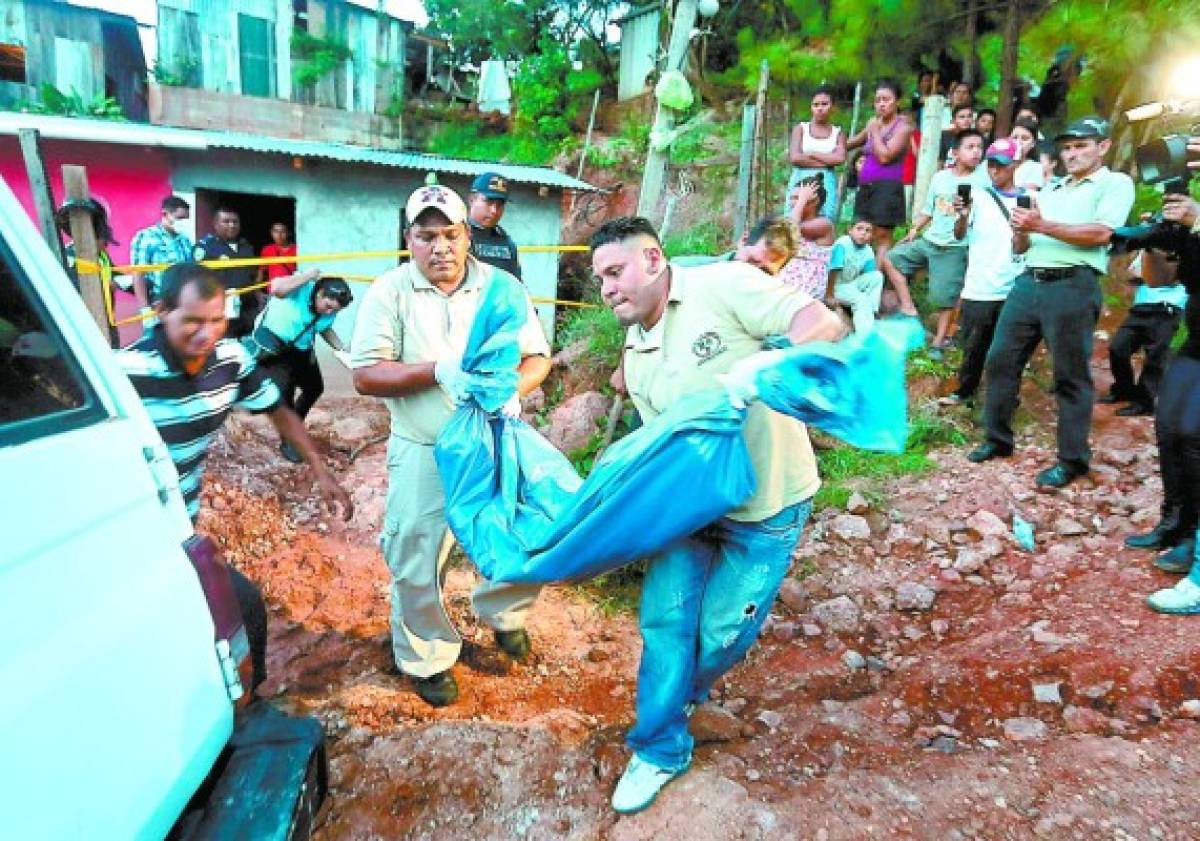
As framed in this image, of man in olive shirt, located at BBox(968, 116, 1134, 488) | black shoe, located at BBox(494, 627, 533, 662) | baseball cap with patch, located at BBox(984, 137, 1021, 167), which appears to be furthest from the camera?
baseball cap with patch, located at BBox(984, 137, 1021, 167)

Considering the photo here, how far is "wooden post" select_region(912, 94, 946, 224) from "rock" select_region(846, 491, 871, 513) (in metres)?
3.60

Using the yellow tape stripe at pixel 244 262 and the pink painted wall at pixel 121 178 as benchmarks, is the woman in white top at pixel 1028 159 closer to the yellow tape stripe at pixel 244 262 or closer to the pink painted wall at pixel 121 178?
the yellow tape stripe at pixel 244 262

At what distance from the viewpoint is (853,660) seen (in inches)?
121

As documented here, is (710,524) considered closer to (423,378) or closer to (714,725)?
(714,725)

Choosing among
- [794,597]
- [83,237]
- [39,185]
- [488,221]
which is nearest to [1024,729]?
[794,597]

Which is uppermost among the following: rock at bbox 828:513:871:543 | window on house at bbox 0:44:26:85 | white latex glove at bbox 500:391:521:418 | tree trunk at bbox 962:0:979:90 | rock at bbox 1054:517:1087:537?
window on house at bbox 0:44:26:85

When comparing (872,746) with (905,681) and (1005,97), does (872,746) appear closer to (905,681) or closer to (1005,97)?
(905,681)

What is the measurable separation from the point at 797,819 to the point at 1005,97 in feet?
24.3

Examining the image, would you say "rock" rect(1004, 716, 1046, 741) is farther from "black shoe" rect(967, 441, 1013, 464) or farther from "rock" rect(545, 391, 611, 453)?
"rock" rect(545, 391, 611, 453)

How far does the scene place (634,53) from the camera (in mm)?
14953

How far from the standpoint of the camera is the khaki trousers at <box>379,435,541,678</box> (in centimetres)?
262

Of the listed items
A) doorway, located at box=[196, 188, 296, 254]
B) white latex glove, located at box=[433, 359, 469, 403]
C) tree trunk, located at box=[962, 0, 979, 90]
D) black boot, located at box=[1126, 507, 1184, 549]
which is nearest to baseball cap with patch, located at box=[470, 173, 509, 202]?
white latex glove, located at box=[433, 359, 469, 403]

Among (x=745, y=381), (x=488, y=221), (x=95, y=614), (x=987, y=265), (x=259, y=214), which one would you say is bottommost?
(x=95, y=614)

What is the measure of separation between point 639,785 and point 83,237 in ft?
11.2
